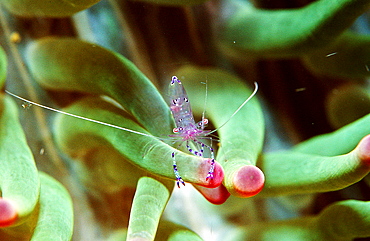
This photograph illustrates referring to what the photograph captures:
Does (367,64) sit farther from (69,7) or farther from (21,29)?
(21,29)

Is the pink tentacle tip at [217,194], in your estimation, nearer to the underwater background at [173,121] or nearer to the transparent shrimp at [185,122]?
the underwater background at [173,121]

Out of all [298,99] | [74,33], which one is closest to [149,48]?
[74,33]

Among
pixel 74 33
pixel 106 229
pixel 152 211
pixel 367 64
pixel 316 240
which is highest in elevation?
pixel 74 33

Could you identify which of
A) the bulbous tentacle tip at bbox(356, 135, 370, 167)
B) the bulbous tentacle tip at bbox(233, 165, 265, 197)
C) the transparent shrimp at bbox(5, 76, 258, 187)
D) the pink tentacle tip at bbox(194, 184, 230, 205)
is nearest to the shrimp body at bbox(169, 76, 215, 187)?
the transparent shrimp at bbox(5, 76, 258, 187)

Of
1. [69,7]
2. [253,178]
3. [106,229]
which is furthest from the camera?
[106,229]

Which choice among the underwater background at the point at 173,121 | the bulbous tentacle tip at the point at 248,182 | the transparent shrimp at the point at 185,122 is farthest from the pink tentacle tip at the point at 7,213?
the bulbous tentacle tip at the point at 248,182

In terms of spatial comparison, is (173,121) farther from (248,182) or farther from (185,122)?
(248,182)
